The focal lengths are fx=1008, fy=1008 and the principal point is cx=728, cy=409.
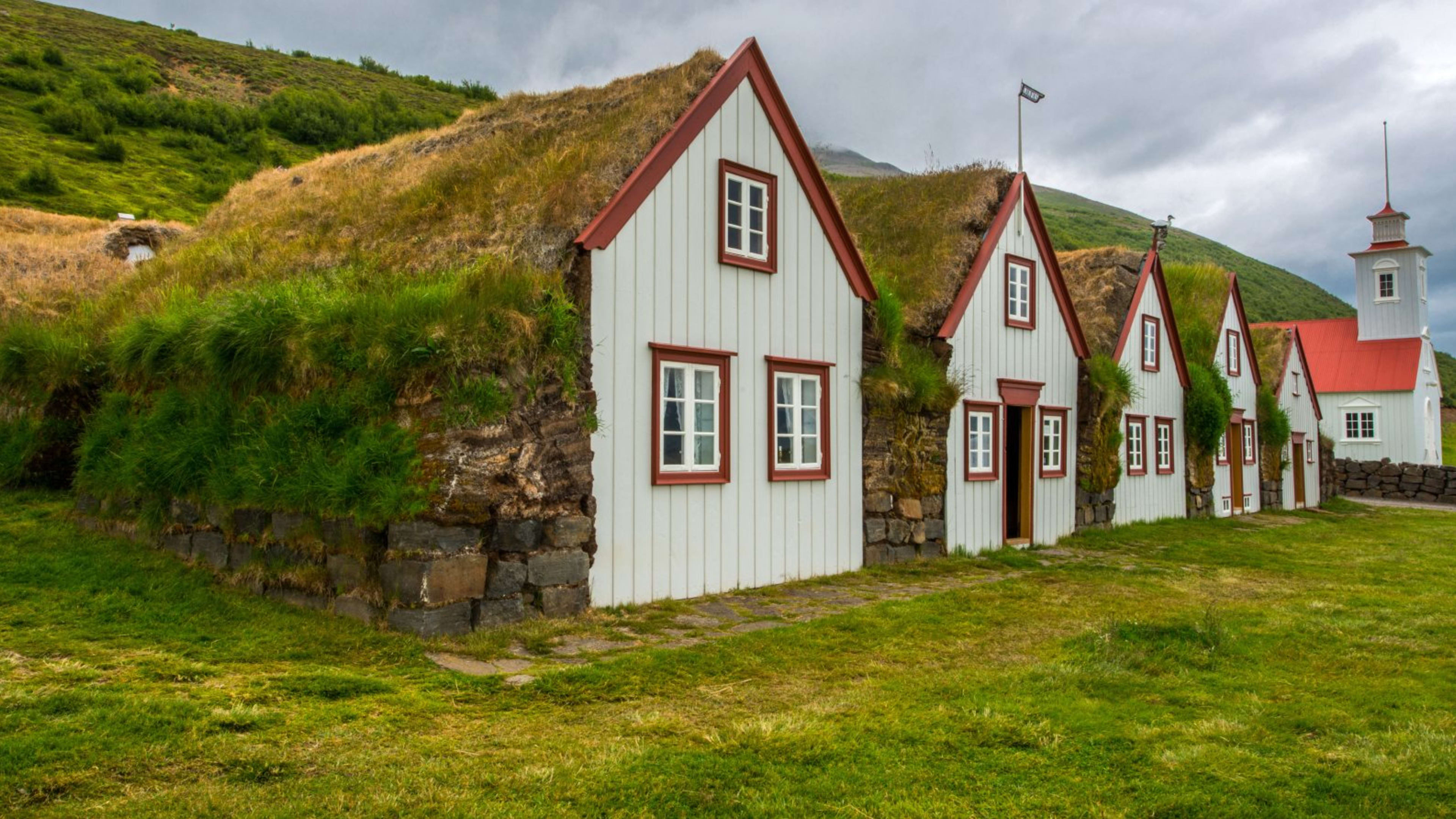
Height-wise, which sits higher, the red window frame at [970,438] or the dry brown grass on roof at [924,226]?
the dry brown grass on roof at [924,226]

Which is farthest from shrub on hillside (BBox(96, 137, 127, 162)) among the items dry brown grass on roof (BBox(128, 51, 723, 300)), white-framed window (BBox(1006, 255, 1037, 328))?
white-framed window (BBox(1006, 255, 1037, 328))

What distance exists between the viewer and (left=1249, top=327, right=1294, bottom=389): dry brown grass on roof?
30641 mm

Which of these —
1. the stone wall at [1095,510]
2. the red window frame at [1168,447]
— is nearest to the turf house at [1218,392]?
the red window frame at [1168,447]

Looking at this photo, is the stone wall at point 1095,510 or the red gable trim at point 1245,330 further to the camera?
the red gable trim at point 1245,330

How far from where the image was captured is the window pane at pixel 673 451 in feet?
36.0

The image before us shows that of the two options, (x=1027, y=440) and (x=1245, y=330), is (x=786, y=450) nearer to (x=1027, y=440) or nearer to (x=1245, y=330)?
(x=1027, y=440)

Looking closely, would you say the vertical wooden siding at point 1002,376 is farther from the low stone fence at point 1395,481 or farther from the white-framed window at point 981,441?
the low stone fence at point 1395,481

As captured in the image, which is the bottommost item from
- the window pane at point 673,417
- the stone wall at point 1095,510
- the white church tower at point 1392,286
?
the stone wall at point 1095,510

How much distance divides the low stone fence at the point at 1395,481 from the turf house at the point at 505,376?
98.0 feet

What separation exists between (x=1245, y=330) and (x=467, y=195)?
23771 mm

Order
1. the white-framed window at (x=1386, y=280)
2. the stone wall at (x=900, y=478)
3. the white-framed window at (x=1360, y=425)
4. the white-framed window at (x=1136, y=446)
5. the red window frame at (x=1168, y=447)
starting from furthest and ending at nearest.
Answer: the white-framed window at (x=1386, y=280), the white-framed window at (x=1360, y=425), the red window frame at (x=1168, y=447), the white-framed window at (x=1136, y=446), the stone wall at (x=900, y=478)

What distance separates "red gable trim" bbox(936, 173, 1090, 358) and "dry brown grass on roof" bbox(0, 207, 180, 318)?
1255cm

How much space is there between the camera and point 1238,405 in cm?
2770

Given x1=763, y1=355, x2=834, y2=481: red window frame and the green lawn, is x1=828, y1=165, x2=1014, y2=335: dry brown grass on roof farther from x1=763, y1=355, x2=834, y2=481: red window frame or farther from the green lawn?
the green lawn
